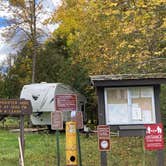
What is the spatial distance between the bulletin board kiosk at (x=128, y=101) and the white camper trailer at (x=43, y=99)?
16977 millimetres

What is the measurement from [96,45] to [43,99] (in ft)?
29.5

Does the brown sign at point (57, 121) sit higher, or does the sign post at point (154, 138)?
the brown sign at point (57, 121)

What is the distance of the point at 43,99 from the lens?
29.3 m

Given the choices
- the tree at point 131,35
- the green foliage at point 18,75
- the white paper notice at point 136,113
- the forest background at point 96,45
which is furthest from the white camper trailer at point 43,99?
the white paper notice at point 136,113

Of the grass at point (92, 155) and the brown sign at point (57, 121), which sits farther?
the grass at point (92, 155)

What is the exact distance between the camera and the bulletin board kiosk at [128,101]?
37.5ft

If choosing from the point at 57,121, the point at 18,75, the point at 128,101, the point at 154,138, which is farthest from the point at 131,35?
the point at 18,75

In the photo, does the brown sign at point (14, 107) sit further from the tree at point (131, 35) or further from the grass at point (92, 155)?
the tree at point (131, 35)

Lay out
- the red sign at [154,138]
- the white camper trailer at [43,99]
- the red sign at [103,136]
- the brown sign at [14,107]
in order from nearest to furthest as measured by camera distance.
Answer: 1. the red sign at [154,138]
2. the red sign at [103,136]
3. the brown sign at [14,107]
4. the white camper trailer at [43,99]

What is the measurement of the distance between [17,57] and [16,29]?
21.4ft

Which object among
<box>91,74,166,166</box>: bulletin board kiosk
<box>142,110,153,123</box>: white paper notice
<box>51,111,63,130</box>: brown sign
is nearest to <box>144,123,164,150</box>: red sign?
<box>91,74,166,166</box>: bulletin board kiosk

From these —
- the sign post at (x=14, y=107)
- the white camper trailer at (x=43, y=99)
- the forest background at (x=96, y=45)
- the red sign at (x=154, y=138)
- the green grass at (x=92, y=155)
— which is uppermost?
Result: the forest background at (x=96, y=45)

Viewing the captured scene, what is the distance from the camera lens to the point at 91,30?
21844 mm

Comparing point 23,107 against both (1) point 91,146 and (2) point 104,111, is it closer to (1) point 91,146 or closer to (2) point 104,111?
(2) point 104,111
